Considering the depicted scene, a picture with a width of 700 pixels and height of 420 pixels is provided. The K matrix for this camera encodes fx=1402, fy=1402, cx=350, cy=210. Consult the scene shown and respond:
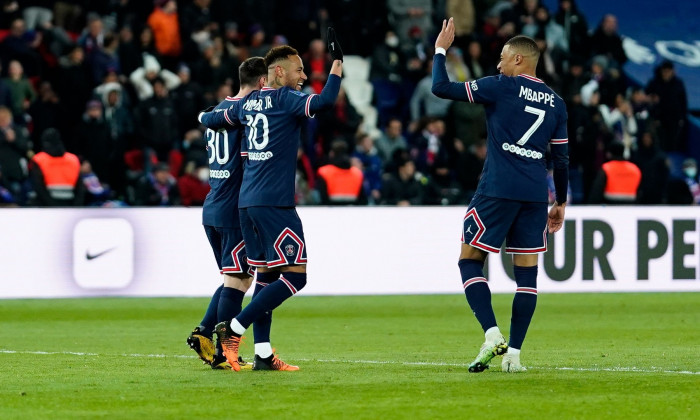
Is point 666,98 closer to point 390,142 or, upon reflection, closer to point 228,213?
point 390,142

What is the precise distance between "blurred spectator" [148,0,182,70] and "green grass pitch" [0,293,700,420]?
273 inches

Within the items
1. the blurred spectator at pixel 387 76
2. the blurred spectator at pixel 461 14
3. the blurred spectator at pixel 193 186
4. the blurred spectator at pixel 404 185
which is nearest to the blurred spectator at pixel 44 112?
the blurred spectator at pixel 193 186

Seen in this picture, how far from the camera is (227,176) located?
9711 mm

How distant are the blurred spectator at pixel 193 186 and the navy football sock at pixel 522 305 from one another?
11040mm

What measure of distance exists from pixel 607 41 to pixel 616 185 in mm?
6492

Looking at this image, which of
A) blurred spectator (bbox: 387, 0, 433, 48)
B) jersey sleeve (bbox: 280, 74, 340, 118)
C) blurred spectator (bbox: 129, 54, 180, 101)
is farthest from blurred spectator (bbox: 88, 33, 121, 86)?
jersey sleeve (bbox: 280, 74, 340, 118)

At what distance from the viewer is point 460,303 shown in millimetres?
17516

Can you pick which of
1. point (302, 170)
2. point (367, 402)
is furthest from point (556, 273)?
point (367, 402)

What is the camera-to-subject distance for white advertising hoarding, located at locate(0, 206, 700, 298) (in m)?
17.0

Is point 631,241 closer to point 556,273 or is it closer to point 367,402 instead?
point 556,273

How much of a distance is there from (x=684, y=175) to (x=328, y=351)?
14096mm

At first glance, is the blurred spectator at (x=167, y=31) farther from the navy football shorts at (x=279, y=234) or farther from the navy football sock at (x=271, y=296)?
the navy football sock at (x=271, y=296)

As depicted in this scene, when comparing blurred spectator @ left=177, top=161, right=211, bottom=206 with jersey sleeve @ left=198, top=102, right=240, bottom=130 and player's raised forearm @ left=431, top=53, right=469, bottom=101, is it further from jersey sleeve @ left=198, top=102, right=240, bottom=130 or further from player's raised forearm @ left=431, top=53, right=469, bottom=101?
player's raised forearm @ left=431, top=53, right=469, bottom=101

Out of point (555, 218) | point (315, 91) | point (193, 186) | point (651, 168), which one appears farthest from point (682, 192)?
point (555, 218)
